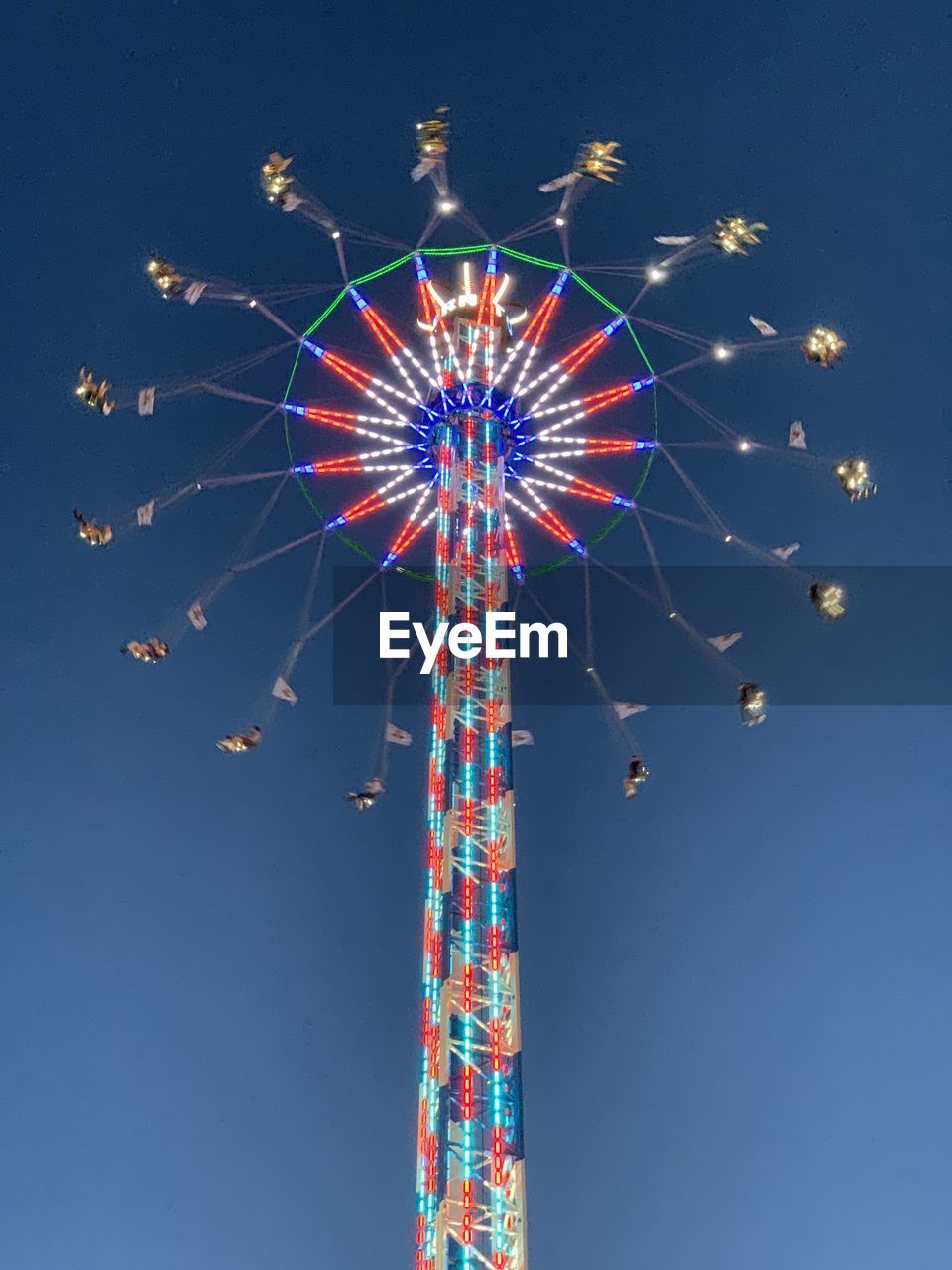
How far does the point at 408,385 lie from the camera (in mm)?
23578

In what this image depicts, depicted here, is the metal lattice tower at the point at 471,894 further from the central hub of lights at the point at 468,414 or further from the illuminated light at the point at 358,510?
the illuminated light at the point at 358,510

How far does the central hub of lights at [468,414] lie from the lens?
23.5m

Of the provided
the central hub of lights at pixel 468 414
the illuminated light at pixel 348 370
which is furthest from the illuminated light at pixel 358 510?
the illuminated light at pixel 348 370

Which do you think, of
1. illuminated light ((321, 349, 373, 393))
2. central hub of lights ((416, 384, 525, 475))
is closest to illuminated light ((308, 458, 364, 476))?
central hub of lights ((416, 384, 525, 475))

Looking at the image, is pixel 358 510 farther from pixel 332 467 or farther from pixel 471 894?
pixel 471 894

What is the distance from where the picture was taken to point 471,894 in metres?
20.8

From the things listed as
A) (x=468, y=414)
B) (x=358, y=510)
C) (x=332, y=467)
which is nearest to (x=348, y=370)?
(x=332, y=467)

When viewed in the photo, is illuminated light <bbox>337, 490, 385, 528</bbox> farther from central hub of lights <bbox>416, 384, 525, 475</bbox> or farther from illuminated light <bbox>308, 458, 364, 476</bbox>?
central hub of lights <bbox>416, 384, 525, 475</bbox>

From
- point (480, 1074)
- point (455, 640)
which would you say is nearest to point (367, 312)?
point (455, 640)

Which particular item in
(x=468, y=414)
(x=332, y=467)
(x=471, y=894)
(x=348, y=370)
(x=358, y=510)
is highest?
(x=348, y=370)

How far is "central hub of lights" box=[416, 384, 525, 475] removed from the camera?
77.2ft

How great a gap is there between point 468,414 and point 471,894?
8646 mm

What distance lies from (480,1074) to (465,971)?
1.55 meters

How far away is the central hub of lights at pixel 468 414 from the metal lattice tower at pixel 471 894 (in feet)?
0.13
